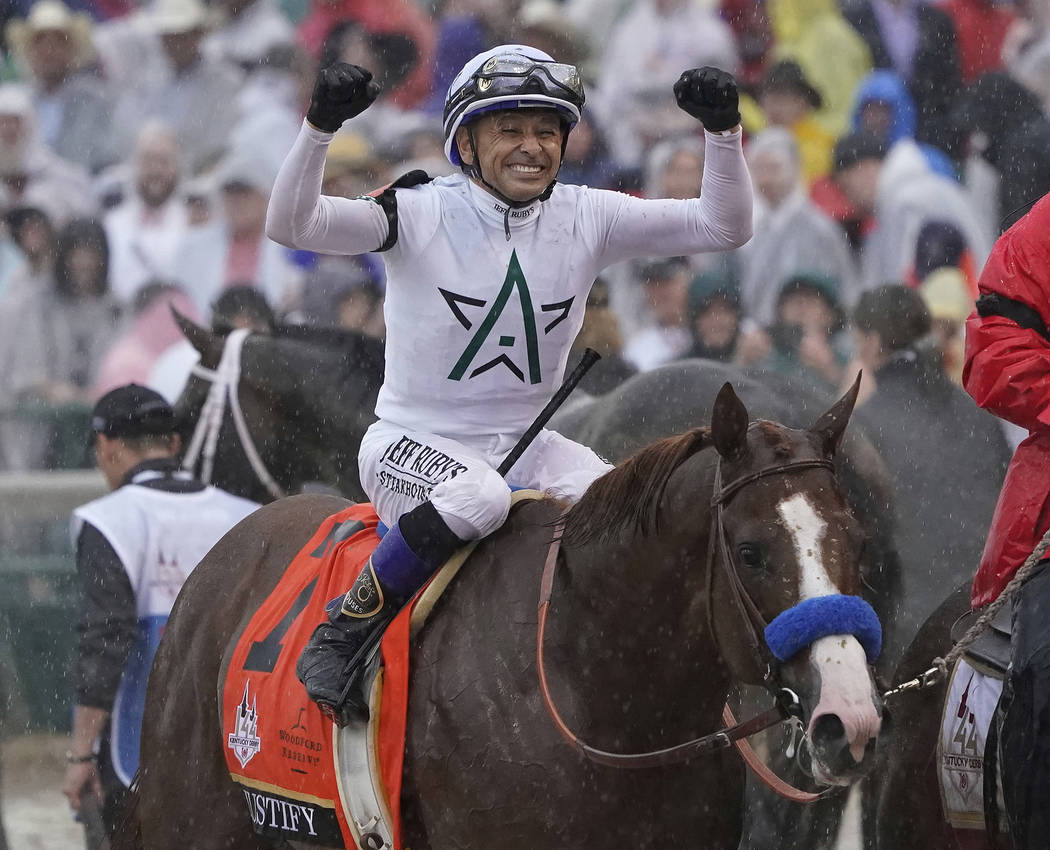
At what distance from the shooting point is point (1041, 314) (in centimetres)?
434

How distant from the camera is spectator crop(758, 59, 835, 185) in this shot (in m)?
11.9

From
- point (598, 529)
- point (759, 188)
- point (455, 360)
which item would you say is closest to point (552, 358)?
point (455, 360)

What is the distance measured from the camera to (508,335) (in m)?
4.60

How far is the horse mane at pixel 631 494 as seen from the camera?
13.5 feet

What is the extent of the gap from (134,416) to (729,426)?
346 cm

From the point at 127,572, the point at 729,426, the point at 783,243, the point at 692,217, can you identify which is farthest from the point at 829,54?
the point at 729,426

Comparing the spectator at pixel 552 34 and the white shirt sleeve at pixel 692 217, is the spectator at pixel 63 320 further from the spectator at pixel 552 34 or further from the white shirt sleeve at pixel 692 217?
the white shirt sleeve at pixel 692 217

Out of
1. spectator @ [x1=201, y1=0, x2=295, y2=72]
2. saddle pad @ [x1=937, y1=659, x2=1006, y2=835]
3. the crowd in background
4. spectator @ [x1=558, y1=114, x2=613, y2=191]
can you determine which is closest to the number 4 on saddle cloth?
saddle pad @ [x1=937, y1=659, x2=1006, y2=835]

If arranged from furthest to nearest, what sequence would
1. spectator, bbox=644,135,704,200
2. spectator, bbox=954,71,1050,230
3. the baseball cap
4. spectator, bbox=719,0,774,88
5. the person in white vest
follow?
1. spectator, bbox=719,0,774,88
2. spectator, bbox=644,135,704,200
3. spectator, bbox=954,71,1050,230
4. the baseball cap
5. the person in white vest

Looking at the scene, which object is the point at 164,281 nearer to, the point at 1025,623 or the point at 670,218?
the point at 670,218

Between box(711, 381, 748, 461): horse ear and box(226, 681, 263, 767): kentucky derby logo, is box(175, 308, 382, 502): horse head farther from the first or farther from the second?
box(711, 381, 748, 461): horse ear

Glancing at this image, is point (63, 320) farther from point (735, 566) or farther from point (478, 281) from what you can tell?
point (735, 566)

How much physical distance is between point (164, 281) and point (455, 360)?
7512mm

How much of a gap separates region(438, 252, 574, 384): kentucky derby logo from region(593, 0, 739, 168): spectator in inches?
301
